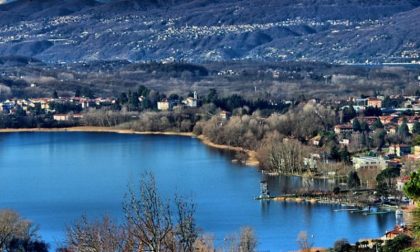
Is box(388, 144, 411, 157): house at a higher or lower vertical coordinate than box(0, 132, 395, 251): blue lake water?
higher

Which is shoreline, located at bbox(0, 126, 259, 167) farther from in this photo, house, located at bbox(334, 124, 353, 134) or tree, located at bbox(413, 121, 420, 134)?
tree, located at bbox(413, 121, 420, 134)

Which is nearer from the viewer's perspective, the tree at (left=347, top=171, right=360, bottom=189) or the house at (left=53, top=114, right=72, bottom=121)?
the tree at (left=347, top=171, right=360, bottom=189)

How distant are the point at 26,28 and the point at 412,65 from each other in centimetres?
2535

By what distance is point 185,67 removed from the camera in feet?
139

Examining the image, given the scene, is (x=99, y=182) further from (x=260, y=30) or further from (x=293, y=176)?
(x=260, y=30)

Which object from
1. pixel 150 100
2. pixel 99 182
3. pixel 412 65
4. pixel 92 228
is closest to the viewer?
pixel 92 228

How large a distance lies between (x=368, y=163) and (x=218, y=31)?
4450 centimetres

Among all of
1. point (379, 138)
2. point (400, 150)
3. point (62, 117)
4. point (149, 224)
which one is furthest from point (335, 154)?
point (149, 224)

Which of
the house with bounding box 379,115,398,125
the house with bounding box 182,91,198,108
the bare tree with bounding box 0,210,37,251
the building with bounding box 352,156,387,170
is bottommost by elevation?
the bare tree with bounding box 0,210,37,251

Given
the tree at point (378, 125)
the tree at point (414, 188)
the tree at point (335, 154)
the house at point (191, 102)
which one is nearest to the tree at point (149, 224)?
the tree at point (414, 188)

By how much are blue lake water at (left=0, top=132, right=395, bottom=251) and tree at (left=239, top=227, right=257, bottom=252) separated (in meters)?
0.61

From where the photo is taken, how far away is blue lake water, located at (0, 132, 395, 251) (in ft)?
41.9

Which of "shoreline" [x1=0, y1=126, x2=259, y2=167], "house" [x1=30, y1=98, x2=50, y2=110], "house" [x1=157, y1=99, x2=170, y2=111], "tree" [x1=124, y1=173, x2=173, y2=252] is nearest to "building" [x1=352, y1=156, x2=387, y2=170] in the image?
"shoreline" [x1=0, y1=126, x2=259, y2=167]

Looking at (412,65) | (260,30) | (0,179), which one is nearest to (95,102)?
(0,179)
